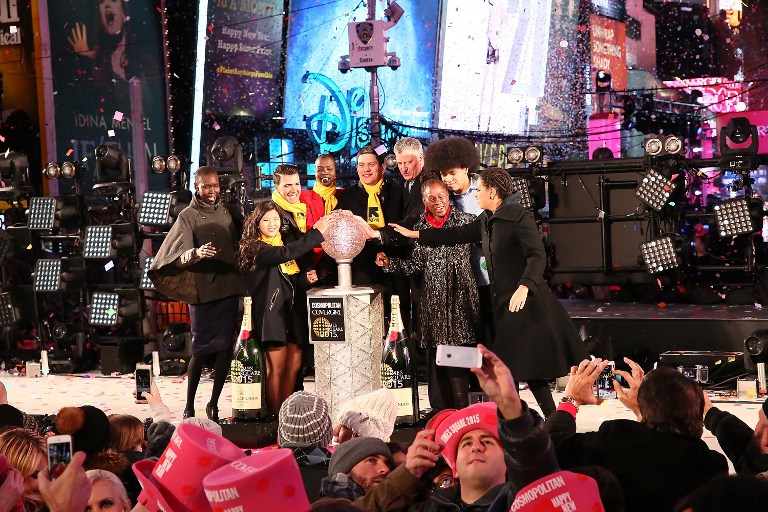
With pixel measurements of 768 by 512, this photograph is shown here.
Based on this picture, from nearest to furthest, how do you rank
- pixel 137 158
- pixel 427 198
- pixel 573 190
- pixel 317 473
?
pixel 317 473
pixel 427 198
pixel 573 190
pixel 137 158

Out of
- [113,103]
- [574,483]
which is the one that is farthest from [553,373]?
[113,103]

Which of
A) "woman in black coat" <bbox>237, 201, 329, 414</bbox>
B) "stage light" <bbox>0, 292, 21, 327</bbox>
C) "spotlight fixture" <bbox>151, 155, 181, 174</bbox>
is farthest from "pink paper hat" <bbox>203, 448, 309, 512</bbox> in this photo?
"stage light" <bbox>0, 292, 21, 327</bbox>

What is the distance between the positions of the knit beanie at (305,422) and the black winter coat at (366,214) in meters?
2.15

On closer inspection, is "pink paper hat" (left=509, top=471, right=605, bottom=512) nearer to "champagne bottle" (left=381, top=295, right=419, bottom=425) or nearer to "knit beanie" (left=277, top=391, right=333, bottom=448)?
"knit beanie" (left=277, top=391, right=333, bottom=448)

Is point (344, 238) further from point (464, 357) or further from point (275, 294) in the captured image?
point (464, 357)

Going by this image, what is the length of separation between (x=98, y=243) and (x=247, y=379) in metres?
3.25

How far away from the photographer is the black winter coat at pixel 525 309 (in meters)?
5.33

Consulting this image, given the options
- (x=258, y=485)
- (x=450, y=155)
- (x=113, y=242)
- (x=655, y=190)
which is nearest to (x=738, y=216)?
(x=655, y=190)

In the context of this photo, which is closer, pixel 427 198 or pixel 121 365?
pixel 427 198

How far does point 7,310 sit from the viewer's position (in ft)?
30.5

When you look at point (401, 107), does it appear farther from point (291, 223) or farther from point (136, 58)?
point (291, 223)

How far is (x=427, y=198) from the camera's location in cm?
590

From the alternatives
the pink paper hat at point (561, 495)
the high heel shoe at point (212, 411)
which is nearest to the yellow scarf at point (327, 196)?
the high heel shoe at point (212, 411)

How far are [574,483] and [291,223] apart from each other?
171 inches
